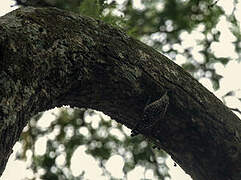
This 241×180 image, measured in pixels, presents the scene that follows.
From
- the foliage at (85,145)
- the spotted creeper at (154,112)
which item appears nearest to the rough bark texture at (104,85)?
the spotted creeper at (154,112)

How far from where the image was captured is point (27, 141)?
5.38 metres

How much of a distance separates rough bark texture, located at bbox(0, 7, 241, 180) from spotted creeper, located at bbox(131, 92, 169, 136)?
6 centimetres

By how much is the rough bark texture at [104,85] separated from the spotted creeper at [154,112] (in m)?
0.06

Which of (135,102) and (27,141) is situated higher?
(27,141)

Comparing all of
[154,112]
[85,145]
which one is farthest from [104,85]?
[85,145]

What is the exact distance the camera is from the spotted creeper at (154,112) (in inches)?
98.4

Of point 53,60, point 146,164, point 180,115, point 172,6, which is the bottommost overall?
point 53,60

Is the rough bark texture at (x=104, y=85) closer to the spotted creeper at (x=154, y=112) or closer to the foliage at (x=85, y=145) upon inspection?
the spotted creeper at (x=154, y=112)

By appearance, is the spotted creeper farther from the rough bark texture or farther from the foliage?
the foliage

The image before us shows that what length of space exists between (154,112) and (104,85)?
40 centimetres

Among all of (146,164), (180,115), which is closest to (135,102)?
(180,115)

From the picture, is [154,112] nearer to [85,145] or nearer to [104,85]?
[104,85]

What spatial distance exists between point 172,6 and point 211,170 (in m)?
3.10

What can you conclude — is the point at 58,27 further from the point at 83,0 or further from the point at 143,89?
the point at 83,0
